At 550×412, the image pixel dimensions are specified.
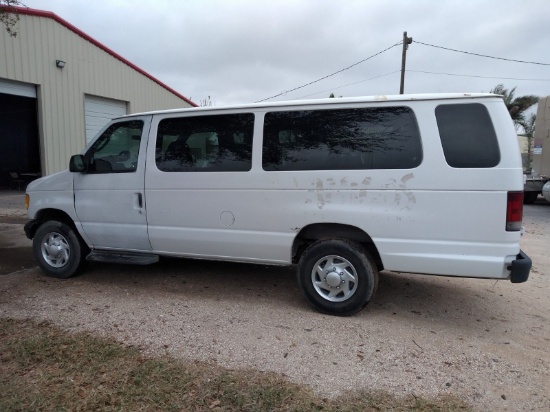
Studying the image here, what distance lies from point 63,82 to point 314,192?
482 inches

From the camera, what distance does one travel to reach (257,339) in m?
3.55

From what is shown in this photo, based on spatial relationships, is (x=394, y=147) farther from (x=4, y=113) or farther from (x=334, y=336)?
(x=4, y=113)

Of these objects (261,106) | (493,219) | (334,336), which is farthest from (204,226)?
(493,219)

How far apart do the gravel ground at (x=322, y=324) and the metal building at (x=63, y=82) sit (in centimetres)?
867

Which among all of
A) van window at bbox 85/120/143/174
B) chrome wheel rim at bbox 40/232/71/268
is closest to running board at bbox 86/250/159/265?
chrome wheel rim at bbox 40/232/71/268

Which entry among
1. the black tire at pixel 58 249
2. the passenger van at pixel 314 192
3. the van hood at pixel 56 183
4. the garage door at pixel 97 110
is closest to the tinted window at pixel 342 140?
the passenger van at pixel 314 192

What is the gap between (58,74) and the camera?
12.9m

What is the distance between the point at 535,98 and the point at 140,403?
3097cm

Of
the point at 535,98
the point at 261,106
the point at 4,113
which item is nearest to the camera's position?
the point at 261,106

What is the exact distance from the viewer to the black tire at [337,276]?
389 cm

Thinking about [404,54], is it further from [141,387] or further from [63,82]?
[141,387]

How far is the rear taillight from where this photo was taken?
3408 mm

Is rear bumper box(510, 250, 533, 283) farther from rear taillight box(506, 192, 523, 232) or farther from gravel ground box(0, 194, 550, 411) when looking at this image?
gravel ground box(0, 194, 550, 411)

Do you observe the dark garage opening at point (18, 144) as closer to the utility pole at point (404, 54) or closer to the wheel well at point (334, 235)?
the utility pole at point (404, 54)
